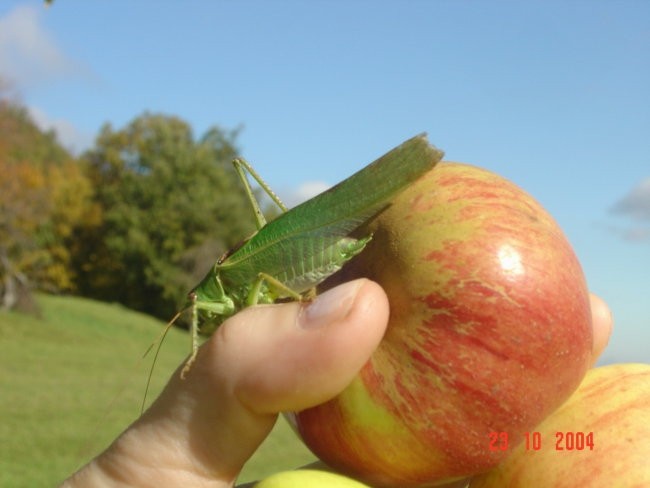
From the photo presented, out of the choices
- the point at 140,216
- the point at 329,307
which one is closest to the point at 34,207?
the point at 140,216

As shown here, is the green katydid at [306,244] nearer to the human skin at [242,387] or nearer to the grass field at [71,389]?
the human skin at [242,387]

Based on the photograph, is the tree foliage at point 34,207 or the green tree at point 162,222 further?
the green tree at point 162,222

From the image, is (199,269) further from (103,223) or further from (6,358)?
(6,358)

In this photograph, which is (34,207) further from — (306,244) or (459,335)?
(459,335)

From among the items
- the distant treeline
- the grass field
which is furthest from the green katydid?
the distant treeline

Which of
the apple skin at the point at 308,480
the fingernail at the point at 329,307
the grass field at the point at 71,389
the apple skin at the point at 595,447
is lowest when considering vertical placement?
the grass field at the point at 71,389

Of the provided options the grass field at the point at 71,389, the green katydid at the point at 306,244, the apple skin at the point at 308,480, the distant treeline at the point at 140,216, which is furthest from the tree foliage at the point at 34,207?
the apple skin at the point at 308,480

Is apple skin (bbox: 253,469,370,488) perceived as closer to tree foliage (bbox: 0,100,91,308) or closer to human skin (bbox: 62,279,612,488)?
human skin (bbox: 62,279,612,488)
